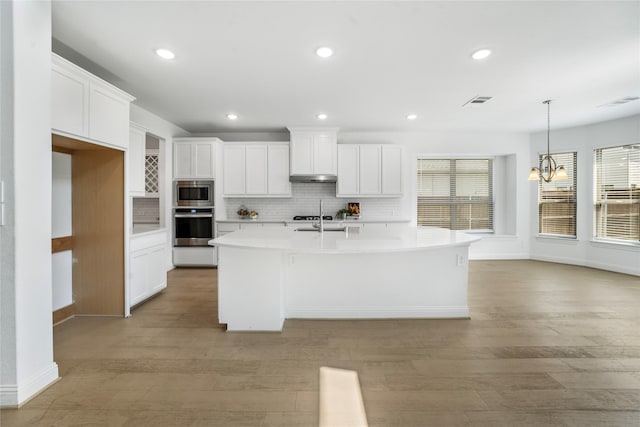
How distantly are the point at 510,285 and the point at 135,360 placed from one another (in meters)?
4.67

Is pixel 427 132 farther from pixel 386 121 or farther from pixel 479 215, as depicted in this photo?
pixel 479 215

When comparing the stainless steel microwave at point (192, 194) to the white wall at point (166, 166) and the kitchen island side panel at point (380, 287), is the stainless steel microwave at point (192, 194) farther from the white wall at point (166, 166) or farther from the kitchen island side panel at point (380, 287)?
the kitchen island side panel at point (380, 287)

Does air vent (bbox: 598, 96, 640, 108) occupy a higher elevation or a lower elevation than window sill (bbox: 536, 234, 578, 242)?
higher


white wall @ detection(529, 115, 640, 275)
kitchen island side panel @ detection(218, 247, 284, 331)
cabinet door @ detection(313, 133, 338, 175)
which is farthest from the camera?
cabinet door @ detection(313, 133, 338, 175)

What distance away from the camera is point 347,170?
226 inches

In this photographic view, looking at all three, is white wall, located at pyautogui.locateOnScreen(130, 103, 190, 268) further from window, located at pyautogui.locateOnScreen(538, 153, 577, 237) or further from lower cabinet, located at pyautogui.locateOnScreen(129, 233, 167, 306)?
window, located at pyautogui.locateOnScreen(538, 153, 577, 237)

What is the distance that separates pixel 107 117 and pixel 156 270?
1.93 meters

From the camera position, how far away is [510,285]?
437 centimetres

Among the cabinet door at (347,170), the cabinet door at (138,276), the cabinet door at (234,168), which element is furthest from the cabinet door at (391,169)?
the cabinet door at (138,276)

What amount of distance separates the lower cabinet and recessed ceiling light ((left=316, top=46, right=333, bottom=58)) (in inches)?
111

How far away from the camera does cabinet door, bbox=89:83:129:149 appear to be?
271 centimetres

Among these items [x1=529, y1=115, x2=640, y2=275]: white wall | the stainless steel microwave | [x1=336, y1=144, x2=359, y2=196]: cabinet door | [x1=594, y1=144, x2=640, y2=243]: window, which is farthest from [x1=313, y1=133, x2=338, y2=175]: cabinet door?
[x1=594, y1=144, x2=640, y2=243]: window

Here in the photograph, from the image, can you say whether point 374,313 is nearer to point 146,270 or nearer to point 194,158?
point 146,270

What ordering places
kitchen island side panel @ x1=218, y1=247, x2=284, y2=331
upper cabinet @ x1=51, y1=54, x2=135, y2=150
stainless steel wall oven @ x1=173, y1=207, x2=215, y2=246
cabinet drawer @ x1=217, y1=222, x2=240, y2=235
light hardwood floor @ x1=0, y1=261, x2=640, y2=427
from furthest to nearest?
1. cabinet drawer @ x1=217, y1=222, x2=240, y2=235
2. stainless steel wall oven @ x1=173, y1=207, x2=215, y2=246
3. kitchen island side panel @ x1=218, y1=247, x2=284, y2=331
4. upper cabinet @ x1=51, y1=54, x2=135, y2=150
5. light hardwood floor @ x1=0, y1=261, x2=640, y2=427
